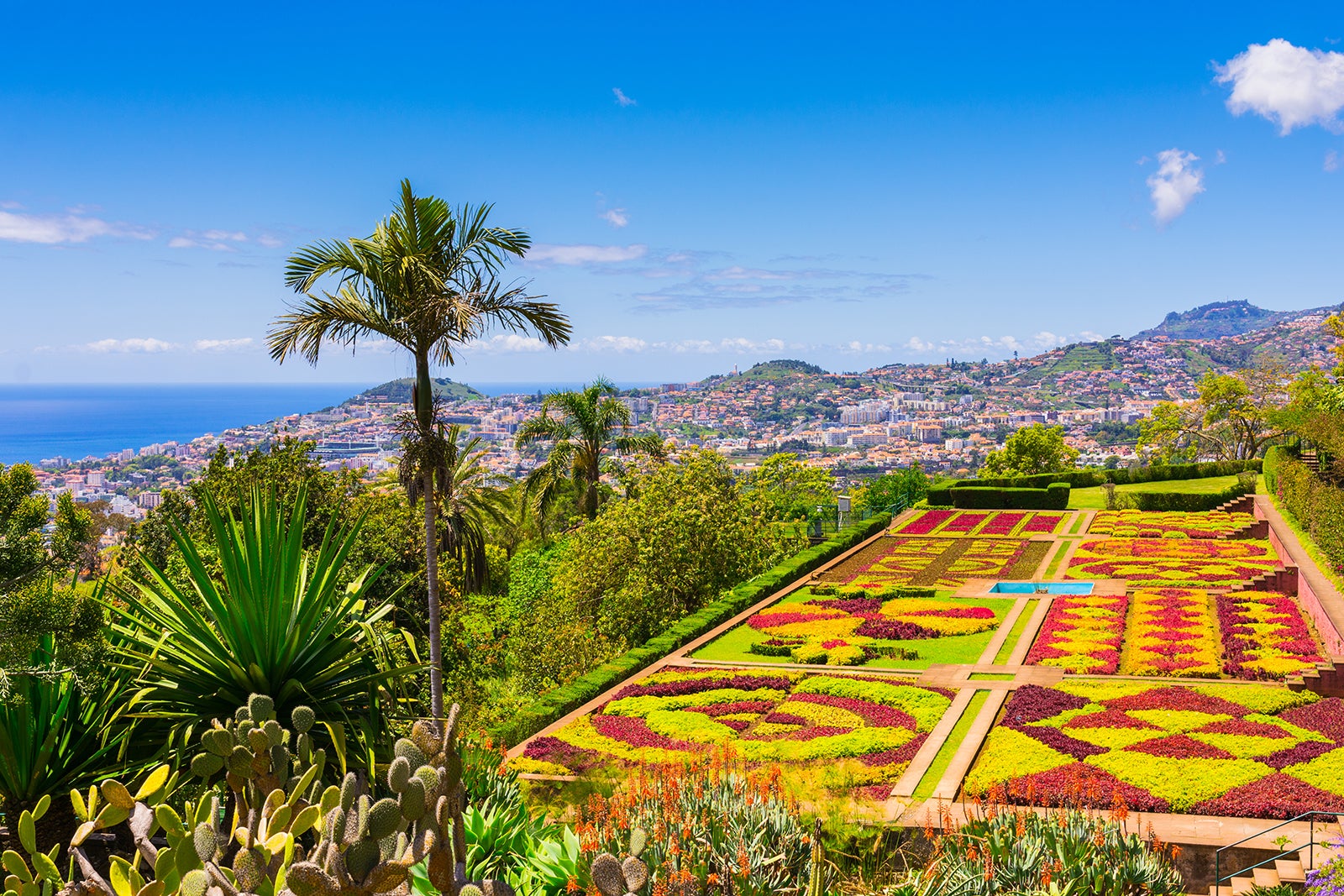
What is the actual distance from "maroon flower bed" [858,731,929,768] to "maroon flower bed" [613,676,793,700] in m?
3.35

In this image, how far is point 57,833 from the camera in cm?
709

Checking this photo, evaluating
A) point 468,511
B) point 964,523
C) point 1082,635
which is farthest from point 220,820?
point 964,523

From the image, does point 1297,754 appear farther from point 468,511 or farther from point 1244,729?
point 468,511

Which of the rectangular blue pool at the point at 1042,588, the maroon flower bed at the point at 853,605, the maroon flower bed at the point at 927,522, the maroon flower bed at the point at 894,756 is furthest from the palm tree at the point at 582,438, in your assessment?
the maroon flower bed at the point at 894,756

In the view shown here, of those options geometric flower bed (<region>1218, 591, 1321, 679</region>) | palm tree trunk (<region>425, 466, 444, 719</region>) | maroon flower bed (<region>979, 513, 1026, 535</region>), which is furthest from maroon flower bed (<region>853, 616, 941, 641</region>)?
maroon flower bed (<region>979, 513, 1026, 535</region>)

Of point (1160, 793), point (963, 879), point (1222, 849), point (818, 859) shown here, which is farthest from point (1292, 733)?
point (818, 859)

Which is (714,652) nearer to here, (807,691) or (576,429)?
(807,691)

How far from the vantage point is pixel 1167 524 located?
3519 centimetres

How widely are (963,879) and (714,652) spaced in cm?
1178

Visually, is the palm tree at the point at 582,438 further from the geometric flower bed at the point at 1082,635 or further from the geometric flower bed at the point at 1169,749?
the geometric flower bed at the point at 1169,749

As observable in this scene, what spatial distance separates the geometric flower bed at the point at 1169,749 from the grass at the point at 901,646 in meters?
2.47

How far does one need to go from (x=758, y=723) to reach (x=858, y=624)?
6.60 m

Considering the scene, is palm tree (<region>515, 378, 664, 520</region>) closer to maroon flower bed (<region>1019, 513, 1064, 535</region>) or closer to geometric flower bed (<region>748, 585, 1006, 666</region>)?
geometric flower bed (<region>748, 585, 1006, 666</region>)

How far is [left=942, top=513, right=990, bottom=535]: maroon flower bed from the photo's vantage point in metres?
35.5
